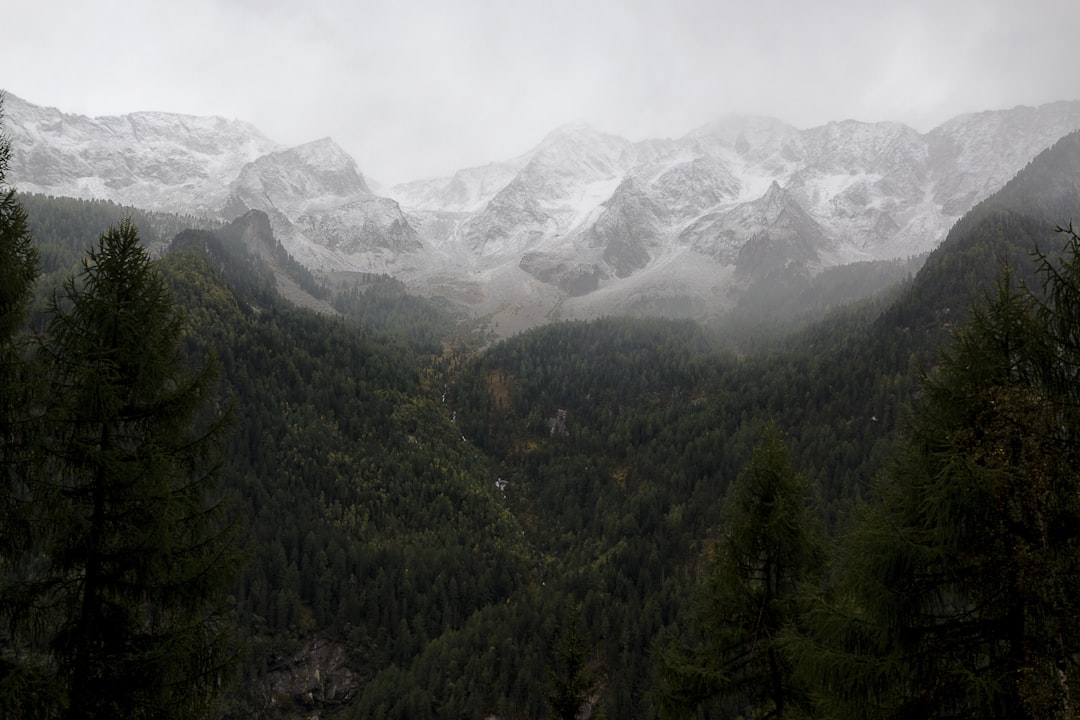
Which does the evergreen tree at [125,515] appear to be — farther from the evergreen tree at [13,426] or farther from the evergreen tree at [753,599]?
the evergreen tree at [753,599]

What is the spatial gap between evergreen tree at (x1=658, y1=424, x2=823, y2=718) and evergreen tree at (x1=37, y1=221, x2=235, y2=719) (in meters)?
11.0

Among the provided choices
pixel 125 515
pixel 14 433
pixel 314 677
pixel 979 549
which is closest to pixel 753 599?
pixel 979 549

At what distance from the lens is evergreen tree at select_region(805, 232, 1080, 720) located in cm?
786

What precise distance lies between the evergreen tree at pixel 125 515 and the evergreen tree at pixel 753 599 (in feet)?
36.0

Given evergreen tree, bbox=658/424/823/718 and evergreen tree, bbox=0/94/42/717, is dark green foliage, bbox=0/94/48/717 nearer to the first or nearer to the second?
evergreen tree, bbox=0/94/42/717

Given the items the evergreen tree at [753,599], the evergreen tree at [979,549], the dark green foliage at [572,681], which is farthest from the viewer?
the dark green foliage at [572,681]

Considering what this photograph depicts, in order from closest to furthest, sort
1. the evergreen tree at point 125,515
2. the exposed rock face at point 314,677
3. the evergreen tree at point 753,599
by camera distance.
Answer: the evergreen tree at point 125,515 → the evergreen tree at point 753,599 → the exposed rock face at point 314,677

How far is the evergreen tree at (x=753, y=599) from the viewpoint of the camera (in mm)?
13930

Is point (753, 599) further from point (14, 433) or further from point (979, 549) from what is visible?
point (14, 433)

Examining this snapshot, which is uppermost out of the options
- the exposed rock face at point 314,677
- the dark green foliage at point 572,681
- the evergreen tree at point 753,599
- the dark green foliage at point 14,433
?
the dark green foliage at point 14,433

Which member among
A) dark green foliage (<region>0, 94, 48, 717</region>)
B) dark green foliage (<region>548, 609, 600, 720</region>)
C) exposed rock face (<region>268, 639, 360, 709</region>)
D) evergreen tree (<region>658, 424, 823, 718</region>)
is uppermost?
dark green foliage (<region>0, 94, 48, 717</region>)

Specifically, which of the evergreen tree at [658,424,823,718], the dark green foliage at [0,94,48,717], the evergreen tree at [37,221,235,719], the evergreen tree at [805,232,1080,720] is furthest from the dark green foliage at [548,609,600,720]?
the dark green foliage at [0,94,48,717]

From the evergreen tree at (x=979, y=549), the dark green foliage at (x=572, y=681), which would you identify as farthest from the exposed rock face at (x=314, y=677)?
the evergreen tree at (x=979, y=549)

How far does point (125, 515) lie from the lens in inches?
436
